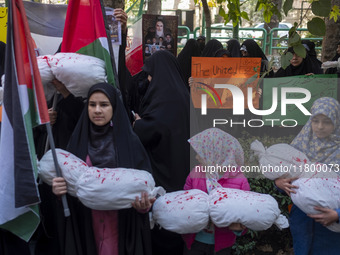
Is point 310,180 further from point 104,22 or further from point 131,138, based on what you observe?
point 104,22

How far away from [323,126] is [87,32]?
6.04ft

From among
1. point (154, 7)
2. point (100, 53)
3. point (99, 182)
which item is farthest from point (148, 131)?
point (154, 7)

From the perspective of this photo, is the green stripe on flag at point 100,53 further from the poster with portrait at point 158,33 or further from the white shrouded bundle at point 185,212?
the poster with portrait at point 158,33

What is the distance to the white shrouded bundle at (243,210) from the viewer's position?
2.51m

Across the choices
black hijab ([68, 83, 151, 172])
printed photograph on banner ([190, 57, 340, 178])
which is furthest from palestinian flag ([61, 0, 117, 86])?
printed photograph on banner ([190, 57, 340, 178])

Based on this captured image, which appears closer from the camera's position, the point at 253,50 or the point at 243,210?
the point at 243,210

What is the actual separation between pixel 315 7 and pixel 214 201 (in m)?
1.47

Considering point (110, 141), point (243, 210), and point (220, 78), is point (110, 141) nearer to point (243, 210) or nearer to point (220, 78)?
point (243, 210)

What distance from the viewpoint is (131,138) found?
268cm

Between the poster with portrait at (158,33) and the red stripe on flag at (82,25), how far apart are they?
73.7 inches

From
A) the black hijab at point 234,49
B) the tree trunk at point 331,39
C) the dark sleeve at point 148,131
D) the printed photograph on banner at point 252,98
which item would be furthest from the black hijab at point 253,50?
the dark sleeve at point 148,131

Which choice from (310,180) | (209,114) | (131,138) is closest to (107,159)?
(131,138)

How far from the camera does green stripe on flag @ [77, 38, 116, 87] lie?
111 inches

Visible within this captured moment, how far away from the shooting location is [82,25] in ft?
9.63
